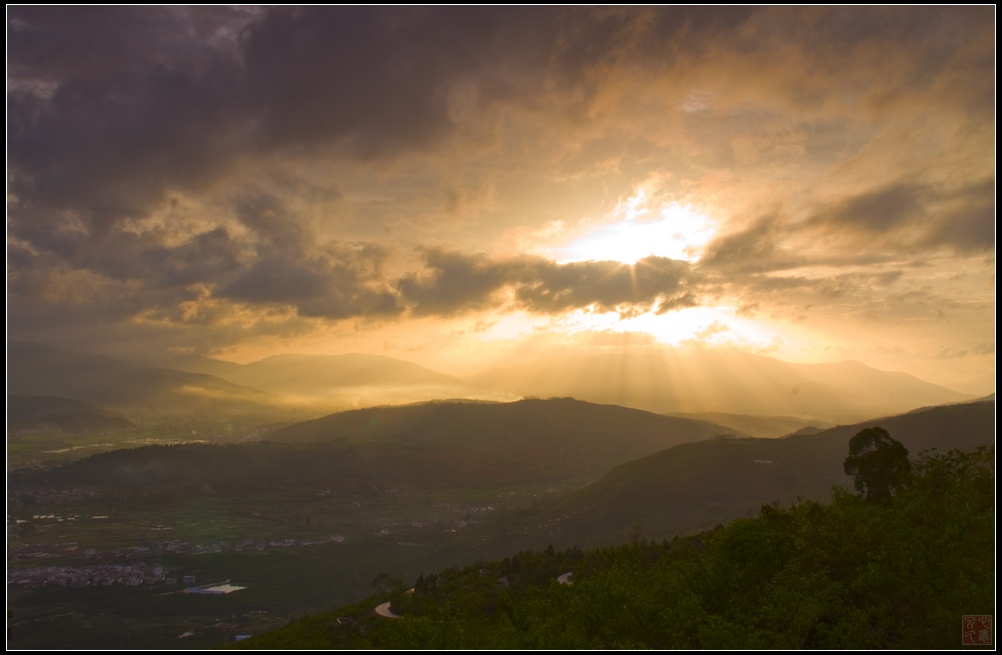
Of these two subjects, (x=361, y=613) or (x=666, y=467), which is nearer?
(x=361, y=613)

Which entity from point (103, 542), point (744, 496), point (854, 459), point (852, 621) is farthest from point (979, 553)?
point (103, 542)

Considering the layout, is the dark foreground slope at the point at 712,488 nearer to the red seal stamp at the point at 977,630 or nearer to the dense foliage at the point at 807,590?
the dense foliage at the point at 807,590

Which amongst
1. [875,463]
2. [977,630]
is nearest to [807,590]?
[977,630]

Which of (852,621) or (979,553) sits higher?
(979,553)

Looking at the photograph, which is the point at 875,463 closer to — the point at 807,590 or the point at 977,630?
the point at 807,590

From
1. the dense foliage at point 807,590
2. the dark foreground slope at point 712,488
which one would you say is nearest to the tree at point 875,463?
the dense foliage at point 807,590

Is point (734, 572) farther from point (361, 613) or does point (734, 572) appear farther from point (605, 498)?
point (605, 498)
